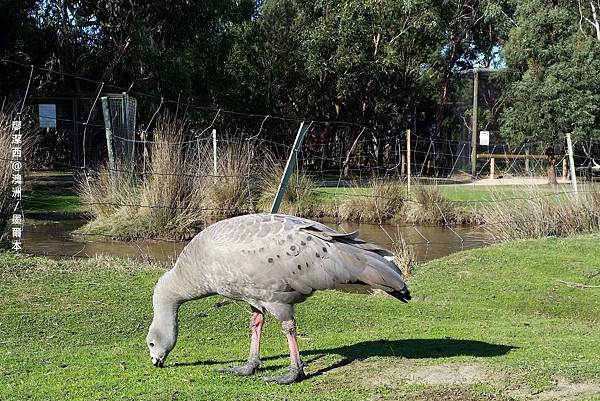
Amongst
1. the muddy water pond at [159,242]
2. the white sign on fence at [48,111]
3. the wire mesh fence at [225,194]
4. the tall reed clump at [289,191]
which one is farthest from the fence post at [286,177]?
the white sign on fence at [48,111]

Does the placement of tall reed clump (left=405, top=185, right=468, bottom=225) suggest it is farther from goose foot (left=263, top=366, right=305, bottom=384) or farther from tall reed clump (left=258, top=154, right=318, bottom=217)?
goose foot (left=263, top=366, right=305, bottom=384)

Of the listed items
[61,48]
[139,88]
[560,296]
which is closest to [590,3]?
[139,88]

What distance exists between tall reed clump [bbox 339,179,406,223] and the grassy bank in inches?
284

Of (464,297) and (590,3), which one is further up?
(590,3)

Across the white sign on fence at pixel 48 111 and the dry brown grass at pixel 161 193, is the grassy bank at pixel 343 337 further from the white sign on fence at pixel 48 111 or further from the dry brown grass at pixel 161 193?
the white sign on fence at pixel 48 111

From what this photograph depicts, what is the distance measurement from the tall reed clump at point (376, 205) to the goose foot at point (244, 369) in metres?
13.0

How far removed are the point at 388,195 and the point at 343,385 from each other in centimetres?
1380

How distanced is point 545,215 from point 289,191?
22.4 ft

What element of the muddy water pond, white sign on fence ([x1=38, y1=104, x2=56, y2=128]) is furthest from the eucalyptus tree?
white sign on fence ([x1=38, y1=104, x2=56, y2=128])

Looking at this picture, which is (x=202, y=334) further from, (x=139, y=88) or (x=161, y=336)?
(x=139, y=88)

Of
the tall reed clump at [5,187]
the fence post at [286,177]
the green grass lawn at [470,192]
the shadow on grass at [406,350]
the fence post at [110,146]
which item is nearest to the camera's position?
the shadow on grass at [406,350]

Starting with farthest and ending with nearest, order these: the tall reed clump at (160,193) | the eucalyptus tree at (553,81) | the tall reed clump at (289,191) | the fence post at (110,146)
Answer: the eucalyptus tree at (553,81) → the tall reed clump at (289,191) → the fence post at (110,146) → the tall reed clump at (160,193)

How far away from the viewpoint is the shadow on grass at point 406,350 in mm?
6262

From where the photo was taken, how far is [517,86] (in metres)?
29.7
